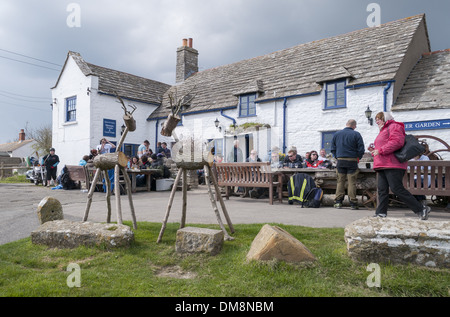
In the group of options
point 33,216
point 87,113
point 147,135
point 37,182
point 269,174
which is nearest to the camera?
point 33,216

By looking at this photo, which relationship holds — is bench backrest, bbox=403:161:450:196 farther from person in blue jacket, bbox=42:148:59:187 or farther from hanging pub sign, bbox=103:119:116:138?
hanging pub sign, bbox=103:119:116:138

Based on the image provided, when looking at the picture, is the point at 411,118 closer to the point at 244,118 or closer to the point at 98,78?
the point at 244,118

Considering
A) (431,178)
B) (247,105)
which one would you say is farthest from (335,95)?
(431,178)

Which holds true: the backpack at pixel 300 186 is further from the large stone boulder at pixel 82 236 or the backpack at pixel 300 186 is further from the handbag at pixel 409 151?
the large stone boulder at pixel 82 236

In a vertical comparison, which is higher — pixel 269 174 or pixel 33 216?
pixel 269 174

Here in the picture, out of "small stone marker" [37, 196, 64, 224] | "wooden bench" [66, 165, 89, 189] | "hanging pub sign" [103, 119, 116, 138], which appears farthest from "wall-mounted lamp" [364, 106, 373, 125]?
"hanging pub sign" [103, 119, 116, 138]

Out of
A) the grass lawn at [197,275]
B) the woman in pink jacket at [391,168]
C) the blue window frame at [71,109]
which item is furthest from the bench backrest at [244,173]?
the blue window frame at [71,109]

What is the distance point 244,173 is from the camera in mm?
9383
